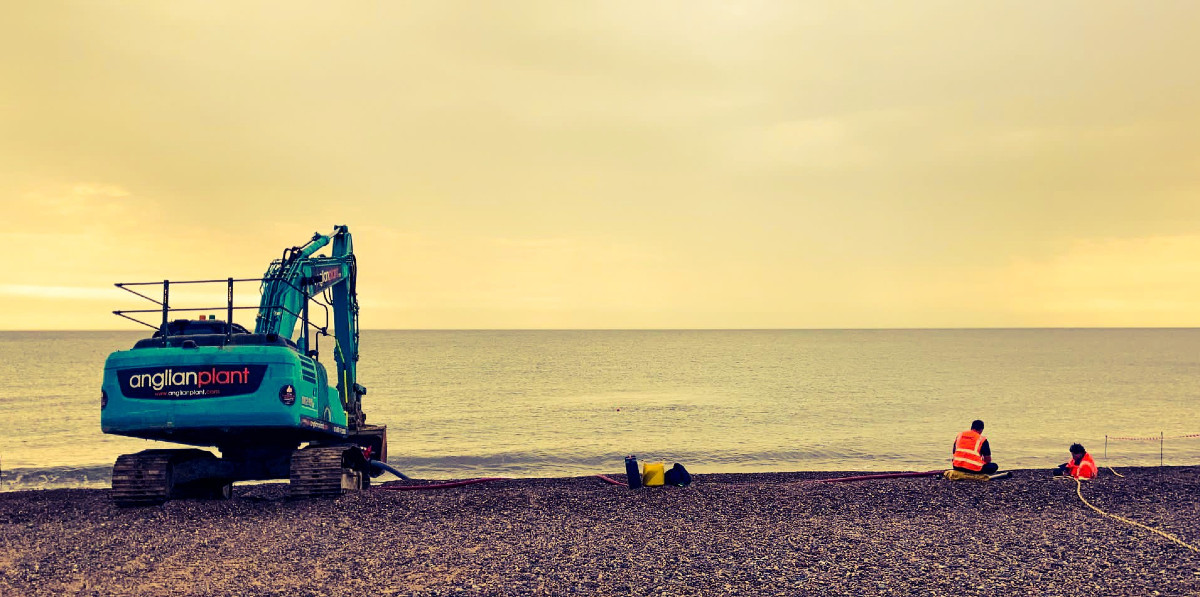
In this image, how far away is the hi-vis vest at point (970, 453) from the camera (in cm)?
2097

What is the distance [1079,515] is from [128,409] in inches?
678

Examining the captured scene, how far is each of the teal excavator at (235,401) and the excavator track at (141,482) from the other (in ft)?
0.06

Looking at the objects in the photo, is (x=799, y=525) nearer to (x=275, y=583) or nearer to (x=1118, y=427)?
(x=275, y=583)

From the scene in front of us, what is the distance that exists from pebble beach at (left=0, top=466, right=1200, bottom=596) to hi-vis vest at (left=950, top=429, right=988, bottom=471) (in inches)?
39.5

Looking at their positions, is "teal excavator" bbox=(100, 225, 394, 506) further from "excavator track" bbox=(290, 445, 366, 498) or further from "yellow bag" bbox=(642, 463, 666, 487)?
"yellow bag" bbox=(642, 463, 666, 487)

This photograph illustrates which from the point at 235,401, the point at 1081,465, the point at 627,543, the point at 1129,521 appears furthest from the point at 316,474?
the point at 1081,465

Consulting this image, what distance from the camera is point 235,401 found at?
1653cm

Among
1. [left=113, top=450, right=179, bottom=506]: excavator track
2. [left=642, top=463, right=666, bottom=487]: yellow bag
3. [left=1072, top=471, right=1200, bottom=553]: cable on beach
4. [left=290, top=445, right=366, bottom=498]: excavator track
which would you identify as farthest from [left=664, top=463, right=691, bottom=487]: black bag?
[left=113, top=450, right=179, bottom=506]: excavator track

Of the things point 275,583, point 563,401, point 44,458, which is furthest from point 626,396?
point 275,583

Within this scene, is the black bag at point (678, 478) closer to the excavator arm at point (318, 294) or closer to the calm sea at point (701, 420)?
the excavator arm at point (318, 294)

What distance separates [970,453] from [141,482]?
17.8 metres

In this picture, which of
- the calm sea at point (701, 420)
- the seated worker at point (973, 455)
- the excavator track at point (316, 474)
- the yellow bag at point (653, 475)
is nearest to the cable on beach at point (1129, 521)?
the seated worker at point (973, 455)

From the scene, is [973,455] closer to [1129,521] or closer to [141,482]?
[1129,521]

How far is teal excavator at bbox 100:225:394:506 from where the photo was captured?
16547mm
